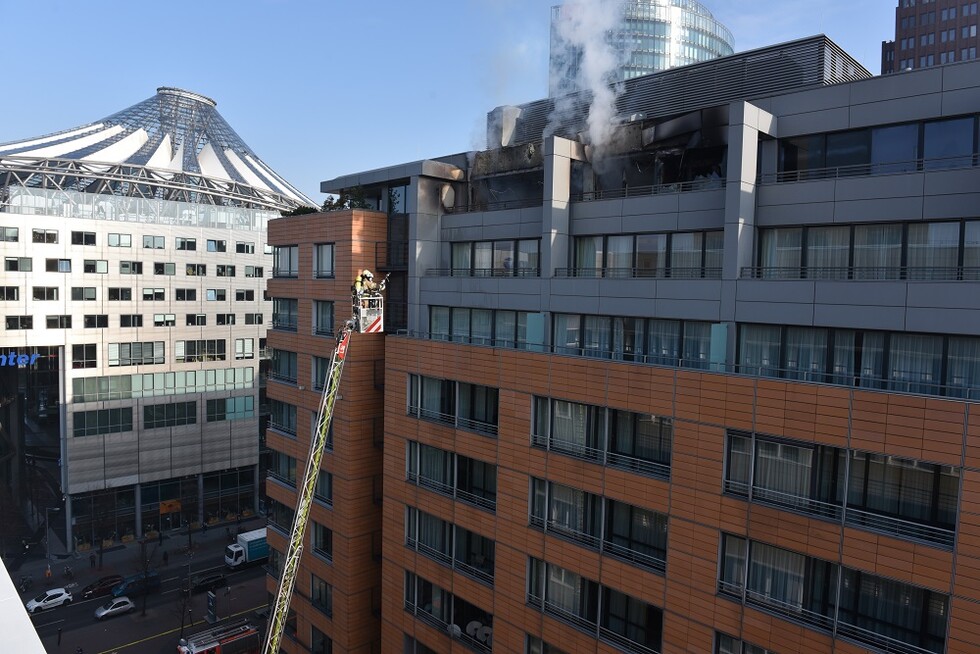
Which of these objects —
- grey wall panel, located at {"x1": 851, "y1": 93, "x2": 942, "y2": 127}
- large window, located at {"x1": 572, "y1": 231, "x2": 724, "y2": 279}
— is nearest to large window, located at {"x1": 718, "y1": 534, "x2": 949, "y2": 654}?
large window, located at {"x1": 572, "y1": 231, "x2": 724, "y2": 279}

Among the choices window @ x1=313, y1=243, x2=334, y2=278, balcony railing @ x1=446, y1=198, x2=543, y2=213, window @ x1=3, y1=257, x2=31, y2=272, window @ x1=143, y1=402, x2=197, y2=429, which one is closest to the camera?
balcony railing @ x1=446, y1=198, x2=543, y2=213

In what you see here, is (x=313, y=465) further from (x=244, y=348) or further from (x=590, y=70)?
(x=244, y=348)

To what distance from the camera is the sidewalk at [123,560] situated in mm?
55406

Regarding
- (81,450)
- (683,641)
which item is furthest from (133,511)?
(683,641)

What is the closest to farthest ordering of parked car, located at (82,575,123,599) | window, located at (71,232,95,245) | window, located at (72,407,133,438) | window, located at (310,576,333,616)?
window, located at (310,576,333,616), parked car, located at (82,575,123,599), window, located at (71,232,95,245), window, located at (72,407,133,438)

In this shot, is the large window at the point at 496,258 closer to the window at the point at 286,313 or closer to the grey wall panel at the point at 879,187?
the window at the point at 286,313

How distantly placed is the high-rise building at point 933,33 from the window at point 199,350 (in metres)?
106

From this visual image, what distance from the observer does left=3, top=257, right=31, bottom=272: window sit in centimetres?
5728

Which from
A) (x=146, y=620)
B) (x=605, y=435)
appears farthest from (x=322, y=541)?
(x=146, y=620)

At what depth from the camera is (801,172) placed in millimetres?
20125

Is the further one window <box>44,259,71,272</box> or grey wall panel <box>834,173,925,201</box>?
window <box>44,259,71,272</box>

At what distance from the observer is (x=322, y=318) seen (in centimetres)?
3234

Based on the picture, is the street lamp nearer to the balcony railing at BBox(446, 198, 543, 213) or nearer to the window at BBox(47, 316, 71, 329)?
the window at BBox(47, 316, 71, 329)

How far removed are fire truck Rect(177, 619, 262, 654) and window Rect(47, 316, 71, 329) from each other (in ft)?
104
